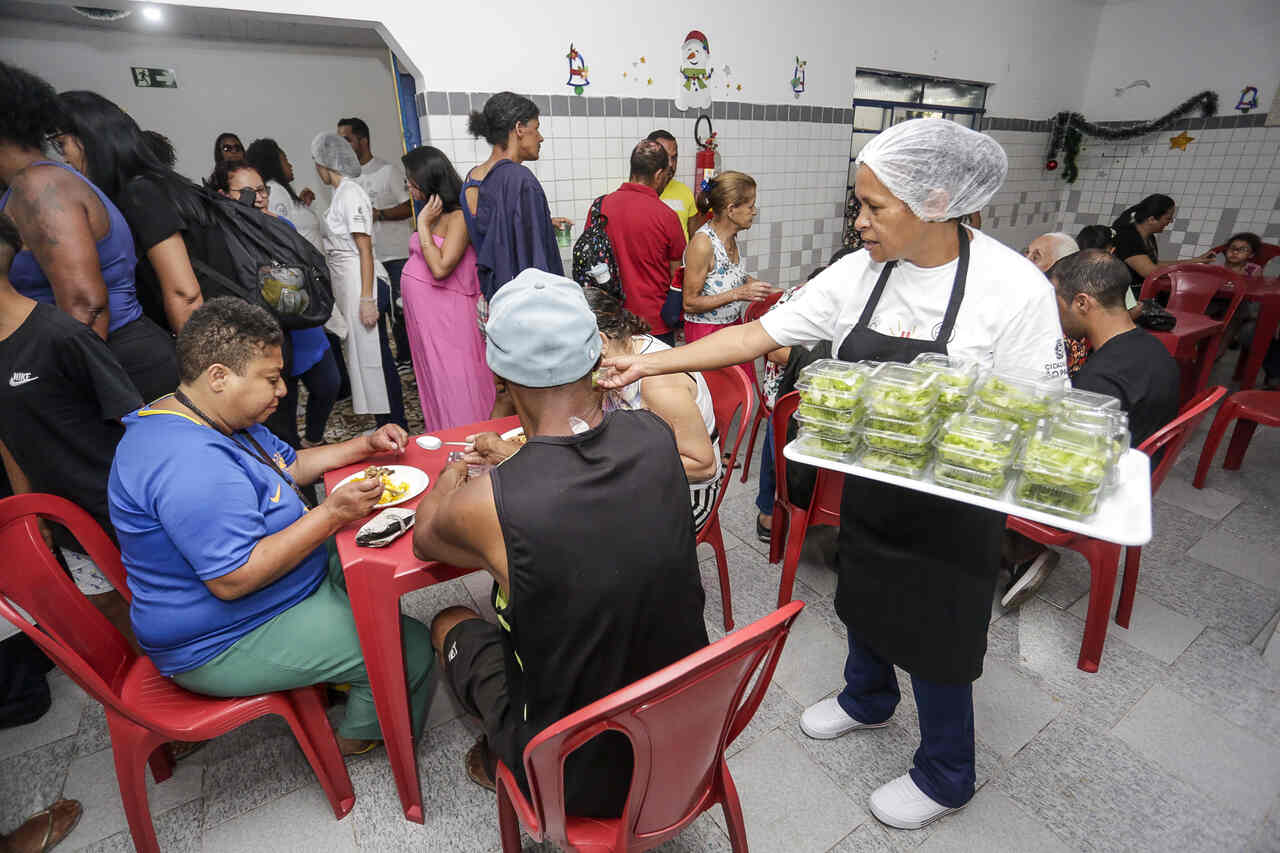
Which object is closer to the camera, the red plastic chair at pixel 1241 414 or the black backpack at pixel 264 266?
the black backpack at pixel 264 266

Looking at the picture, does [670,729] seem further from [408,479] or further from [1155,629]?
[1155,629]

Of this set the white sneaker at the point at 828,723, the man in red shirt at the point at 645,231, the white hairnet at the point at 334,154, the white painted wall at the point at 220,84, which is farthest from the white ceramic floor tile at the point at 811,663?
the white painted wall at the point at 220,84

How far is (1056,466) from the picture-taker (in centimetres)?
109

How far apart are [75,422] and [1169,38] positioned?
9.59 m

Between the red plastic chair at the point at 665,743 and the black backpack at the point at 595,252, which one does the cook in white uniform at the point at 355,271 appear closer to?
the black backpack at the point at 595,252

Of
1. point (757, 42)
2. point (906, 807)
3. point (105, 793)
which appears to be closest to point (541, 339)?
point (906, 807)

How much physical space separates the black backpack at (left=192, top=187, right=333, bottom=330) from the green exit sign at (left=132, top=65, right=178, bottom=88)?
14.9 feet

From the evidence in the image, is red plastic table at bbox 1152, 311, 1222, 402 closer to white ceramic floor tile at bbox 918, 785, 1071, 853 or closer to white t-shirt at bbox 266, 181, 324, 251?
white ceramic floor tile at bbox 918, 785, 1071, 853

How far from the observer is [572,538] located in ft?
3.37

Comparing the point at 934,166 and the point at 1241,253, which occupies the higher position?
the point at 934,166

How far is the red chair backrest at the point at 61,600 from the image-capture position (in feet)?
A: 4.04

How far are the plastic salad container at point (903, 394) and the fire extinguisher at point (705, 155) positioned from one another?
3.52 m

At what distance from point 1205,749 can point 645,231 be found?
122 inches

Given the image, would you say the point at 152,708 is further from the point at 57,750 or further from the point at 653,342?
the point at 653,342
